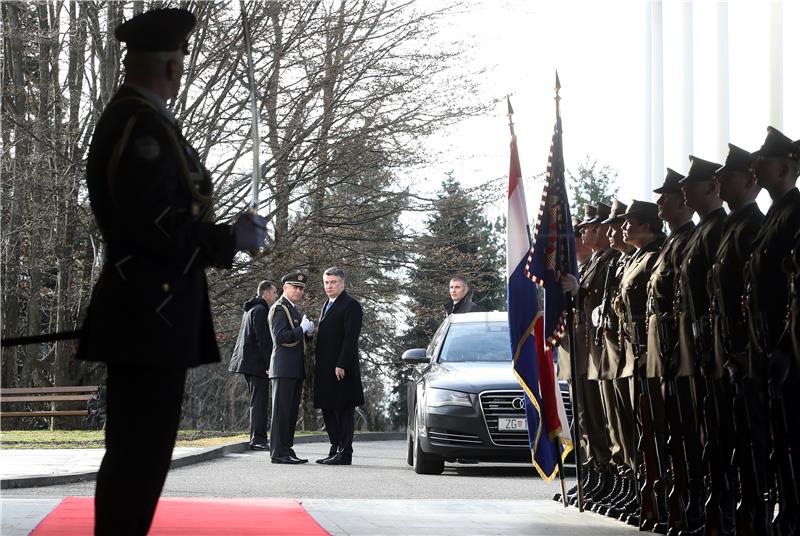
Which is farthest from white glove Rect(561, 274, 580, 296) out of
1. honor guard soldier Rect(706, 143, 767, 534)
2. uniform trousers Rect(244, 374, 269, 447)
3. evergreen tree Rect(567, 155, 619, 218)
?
evergreen tree Rect(567, 155, 619, 218)

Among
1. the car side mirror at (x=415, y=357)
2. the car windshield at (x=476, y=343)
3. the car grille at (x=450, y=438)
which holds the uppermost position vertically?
the car windshield at (x=476, y=343)

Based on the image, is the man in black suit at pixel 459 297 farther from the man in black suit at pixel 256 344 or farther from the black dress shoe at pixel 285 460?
the black dress shoe at pixel 285 460

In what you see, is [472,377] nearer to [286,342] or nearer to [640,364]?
[286,342]

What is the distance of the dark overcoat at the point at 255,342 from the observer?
57.9 ft

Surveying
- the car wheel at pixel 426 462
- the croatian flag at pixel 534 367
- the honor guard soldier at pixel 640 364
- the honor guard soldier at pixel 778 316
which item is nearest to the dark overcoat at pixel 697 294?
the honor guard soldier at pixel 778 316

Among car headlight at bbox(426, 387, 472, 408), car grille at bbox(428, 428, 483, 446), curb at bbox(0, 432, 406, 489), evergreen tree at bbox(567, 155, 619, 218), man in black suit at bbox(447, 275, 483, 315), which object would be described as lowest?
curb at bbox(0, 432, 406, 489)

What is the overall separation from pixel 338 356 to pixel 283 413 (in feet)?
3.02

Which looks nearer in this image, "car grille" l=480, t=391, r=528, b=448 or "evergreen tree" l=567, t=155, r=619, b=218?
"car grille" l=480, t=391, r=528, b=448

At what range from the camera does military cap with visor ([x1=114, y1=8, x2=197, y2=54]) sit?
5.00m

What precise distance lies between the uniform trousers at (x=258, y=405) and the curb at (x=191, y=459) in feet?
0.79

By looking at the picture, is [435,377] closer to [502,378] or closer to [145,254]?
[502,378]

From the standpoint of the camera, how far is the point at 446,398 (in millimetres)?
14023

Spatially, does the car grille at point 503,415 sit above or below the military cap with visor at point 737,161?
below

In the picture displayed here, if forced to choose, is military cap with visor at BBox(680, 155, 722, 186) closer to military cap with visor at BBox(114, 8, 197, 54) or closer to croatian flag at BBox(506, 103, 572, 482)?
croatian flag at BBox(506, 103, 572, 482)
